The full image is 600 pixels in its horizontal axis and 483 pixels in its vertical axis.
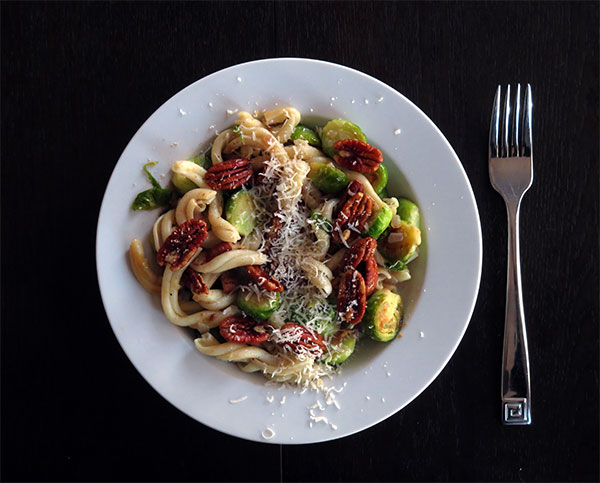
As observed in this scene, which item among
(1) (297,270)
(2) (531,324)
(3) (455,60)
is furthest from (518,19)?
(1) (297,270)

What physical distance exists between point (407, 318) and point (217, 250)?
3.25 feet

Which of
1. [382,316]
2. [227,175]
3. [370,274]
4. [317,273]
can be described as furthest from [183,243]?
[382,316]

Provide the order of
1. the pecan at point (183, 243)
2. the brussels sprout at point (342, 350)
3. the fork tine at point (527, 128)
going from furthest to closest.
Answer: the fork tine at point (527, 128)
the brussels sprout at point (342, 350)
the pecan at point (183, 243)

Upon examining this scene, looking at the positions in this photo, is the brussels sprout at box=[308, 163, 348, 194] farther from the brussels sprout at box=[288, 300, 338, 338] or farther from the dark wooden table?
the dark wooden table

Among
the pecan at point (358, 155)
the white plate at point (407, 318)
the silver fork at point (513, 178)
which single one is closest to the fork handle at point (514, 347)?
the silver fork at point (513, 178)

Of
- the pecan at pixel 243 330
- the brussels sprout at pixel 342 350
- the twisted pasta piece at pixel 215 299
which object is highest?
the twisted pasta piece at pixel 215 299

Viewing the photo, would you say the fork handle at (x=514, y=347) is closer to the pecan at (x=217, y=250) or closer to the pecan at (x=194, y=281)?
the pecan at (x=217, y=250)

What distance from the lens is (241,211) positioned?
269cm

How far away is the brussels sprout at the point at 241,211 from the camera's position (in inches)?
105

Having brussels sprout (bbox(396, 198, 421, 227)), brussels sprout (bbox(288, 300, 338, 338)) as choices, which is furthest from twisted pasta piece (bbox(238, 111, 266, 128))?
brussels sprout (bbox(288, 300, 338, 338))

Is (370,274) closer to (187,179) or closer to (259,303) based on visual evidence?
(259,303)

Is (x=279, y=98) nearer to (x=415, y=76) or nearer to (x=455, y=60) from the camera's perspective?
(x=415, y=76)

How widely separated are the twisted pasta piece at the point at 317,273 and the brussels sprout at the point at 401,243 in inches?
13.5

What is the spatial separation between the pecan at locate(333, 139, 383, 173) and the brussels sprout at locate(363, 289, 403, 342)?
62 centimetres
